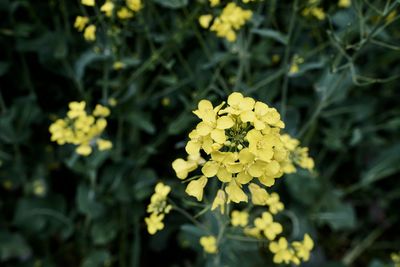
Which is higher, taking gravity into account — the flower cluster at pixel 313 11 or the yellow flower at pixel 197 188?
the flower cluster at pixel 313 11

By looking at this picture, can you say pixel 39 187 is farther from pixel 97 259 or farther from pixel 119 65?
pixel 119 65

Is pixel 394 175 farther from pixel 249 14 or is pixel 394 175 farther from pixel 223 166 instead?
pixel 223 166

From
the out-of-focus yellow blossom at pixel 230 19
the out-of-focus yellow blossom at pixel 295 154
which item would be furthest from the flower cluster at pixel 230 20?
the out-of-focus yellow blossom at pixel 295 154

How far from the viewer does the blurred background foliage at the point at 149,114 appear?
92.0 inches

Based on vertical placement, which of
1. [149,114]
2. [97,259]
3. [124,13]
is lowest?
[97,259]

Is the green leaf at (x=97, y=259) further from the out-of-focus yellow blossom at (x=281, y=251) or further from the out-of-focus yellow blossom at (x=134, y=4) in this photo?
the out-of-focus yellow blossom at (x=134, y=4)

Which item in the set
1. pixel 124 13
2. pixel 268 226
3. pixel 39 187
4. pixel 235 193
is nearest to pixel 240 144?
pixel 235 193

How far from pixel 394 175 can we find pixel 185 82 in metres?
1.66

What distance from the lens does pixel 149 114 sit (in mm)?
2426

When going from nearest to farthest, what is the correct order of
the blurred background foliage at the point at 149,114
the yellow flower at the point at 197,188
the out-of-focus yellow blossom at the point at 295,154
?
the yellow flower at the point at 197,188, the out-of-focus yellow blossom at the point at 295,154, the blurred background foliage at the point at 149,114

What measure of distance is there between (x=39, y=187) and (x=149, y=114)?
734 millimetres

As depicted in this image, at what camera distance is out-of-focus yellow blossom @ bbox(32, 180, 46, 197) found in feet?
8.48

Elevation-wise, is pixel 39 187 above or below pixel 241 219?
below

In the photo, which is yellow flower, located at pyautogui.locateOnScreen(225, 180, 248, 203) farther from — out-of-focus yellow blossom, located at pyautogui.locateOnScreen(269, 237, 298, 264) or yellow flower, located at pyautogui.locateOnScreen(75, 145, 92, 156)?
yellow flower, located at pyautogui.locateOnScreen(75, 145, 92, 156)
